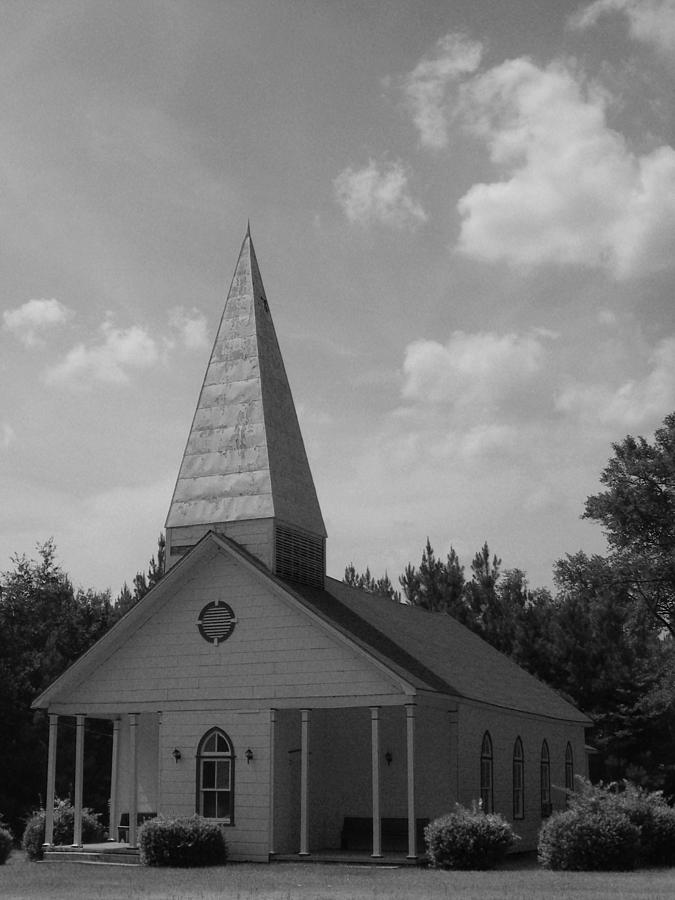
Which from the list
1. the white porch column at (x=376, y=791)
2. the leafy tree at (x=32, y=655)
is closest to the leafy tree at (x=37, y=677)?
the leafy tree at (x=32, y=655)

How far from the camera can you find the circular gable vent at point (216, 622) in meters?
26.5

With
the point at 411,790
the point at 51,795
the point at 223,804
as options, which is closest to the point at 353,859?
the point at 411,790

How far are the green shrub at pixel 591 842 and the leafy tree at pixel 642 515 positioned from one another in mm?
21816

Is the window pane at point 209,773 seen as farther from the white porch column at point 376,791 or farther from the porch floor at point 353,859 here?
the white porch column at point 376,791

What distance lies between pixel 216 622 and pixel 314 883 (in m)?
7.75

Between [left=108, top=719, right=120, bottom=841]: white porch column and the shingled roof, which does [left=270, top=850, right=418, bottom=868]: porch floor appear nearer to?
the shingled roof

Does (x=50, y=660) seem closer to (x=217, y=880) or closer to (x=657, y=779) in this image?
(x=657, y=779)

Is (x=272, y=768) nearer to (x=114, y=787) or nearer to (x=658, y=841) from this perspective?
Result: (x=114, y=787)

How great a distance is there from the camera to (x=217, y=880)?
20672 millimetres

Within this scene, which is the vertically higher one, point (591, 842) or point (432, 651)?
point (432, 651)

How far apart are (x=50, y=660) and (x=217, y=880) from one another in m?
26.6

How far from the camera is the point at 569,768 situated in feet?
121

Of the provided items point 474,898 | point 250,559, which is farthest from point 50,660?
point 474,898

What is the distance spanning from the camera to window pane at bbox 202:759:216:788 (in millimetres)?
26188
